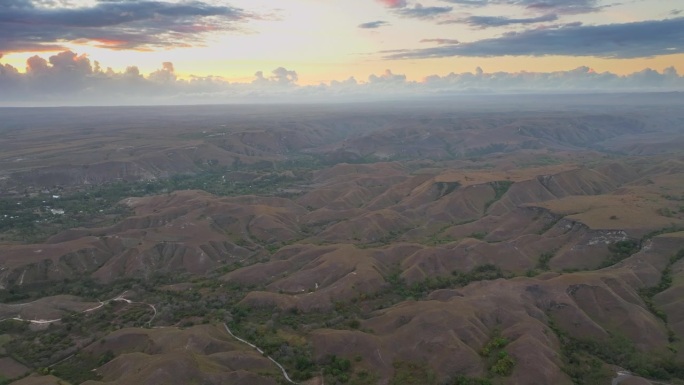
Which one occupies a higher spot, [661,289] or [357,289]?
[661,289]

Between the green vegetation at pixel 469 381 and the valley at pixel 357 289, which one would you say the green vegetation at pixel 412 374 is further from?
the green vegetation at pixel 469 381

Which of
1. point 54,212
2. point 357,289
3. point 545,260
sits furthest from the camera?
point 54,212

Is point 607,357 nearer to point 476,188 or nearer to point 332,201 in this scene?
point 476,188

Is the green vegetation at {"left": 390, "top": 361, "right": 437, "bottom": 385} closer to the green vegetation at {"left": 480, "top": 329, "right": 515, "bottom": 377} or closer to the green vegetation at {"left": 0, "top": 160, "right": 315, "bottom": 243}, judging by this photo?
the green vegetation at {"left": 480, "top": 329, "right": 515, "bottom": 377}

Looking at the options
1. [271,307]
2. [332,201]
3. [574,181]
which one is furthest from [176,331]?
[574,181]

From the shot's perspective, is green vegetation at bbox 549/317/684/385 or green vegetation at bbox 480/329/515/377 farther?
green vegetation at bbox 549/317/684/385

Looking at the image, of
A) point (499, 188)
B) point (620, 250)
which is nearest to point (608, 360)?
point (620, 250)

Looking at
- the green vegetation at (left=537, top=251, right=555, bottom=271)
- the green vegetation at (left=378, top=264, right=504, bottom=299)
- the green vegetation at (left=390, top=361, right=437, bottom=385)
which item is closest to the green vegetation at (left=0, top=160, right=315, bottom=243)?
the green vegetation at (left=378, top=264, right=504, bottom=299)

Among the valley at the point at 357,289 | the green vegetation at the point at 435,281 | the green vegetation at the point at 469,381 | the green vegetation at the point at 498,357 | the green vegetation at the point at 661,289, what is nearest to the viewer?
the green vegetation at the point at 469,381

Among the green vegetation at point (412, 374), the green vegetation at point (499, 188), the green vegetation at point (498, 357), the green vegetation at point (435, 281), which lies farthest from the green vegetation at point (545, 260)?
the green vegetation at point (412, 374)

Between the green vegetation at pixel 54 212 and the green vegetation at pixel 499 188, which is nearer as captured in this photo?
the green vegetation at pixel 54 212

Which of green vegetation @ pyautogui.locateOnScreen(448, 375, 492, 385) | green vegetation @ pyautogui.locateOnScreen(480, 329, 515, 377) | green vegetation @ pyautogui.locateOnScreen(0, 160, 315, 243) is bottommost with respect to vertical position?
green vegetation @ pyautogui.locateOnScreen(448, 375, 492, 385)

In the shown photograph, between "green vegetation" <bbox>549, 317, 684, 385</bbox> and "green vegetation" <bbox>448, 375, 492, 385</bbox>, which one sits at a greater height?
"green vegetation" <bbox>448, 375, 492, 385</bbox>

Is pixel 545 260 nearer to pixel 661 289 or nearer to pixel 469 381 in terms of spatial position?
pixel 661 289
